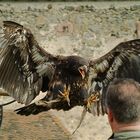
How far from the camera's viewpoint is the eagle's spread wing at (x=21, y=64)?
17.3 ft

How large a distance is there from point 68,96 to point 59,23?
4369 mm

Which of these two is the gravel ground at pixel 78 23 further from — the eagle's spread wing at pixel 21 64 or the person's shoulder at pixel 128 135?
the person's shoulder at pixel 128 135

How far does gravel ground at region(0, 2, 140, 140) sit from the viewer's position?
928cm

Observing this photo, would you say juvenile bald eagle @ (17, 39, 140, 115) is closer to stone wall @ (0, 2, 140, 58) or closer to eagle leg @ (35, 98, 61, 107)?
eagle leg @ (35, 98, 61, 107)

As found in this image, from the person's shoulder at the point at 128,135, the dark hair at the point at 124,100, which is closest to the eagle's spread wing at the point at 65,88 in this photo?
the dark hair at the point at 124,100

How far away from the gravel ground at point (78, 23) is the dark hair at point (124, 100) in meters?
6.72

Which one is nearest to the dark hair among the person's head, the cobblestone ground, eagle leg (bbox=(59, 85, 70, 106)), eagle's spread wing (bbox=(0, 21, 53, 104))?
the person's head

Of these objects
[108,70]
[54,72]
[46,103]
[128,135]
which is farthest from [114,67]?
[128,135]

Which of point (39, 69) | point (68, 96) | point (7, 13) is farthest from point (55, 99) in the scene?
point (7, 13)

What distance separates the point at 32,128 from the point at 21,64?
83.8 inches

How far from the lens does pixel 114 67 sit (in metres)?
5.50

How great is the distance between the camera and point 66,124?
351 inches

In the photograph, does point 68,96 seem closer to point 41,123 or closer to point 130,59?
point 130,59

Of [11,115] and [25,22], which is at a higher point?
[25,22]
